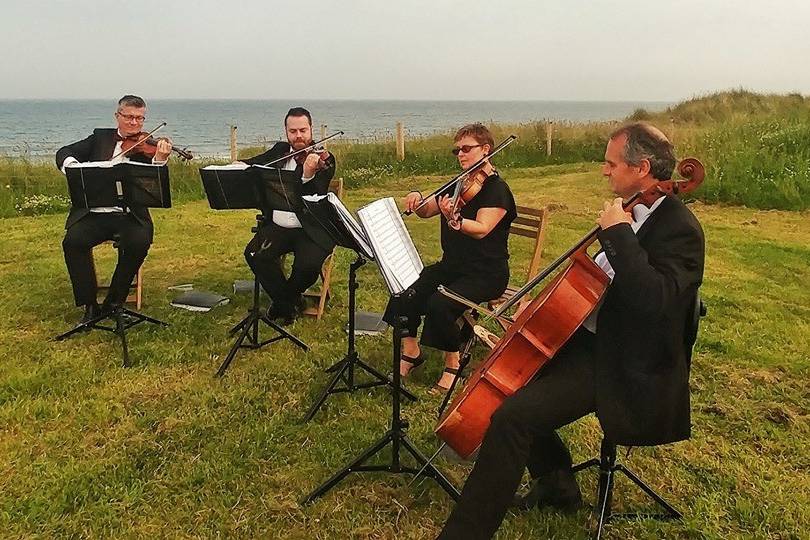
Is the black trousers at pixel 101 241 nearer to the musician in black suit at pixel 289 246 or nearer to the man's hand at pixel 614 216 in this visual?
the musician in black suit at pixel 289 246

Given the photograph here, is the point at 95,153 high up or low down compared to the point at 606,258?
up

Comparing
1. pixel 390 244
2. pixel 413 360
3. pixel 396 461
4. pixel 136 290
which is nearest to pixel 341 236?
pixel 390 244

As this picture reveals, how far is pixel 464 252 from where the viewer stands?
157 inches

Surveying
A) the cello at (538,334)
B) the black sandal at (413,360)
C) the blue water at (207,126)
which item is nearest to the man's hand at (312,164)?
the black sandal at (413,360)

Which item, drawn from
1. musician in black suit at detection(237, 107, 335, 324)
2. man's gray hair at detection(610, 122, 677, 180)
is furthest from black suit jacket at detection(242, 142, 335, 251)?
man's gray hair at detection(610, 122, 677, 180)

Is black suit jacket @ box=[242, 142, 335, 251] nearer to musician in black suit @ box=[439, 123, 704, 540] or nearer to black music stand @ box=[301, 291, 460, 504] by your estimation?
black music stand @ box=[301, 291, 460, 504]

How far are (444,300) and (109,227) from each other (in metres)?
2.89

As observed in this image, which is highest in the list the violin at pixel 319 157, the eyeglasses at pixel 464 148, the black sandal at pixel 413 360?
the eyeglasses at pixel 464 148

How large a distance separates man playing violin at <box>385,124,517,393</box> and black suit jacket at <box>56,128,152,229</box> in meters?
2.34

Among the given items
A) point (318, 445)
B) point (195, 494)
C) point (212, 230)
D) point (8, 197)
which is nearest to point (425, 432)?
point (318, 445)

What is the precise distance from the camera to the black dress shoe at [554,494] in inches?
111

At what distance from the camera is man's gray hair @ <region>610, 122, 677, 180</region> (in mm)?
2324

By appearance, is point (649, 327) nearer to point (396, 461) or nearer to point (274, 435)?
point (396, 461)

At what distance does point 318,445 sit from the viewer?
3381mm
